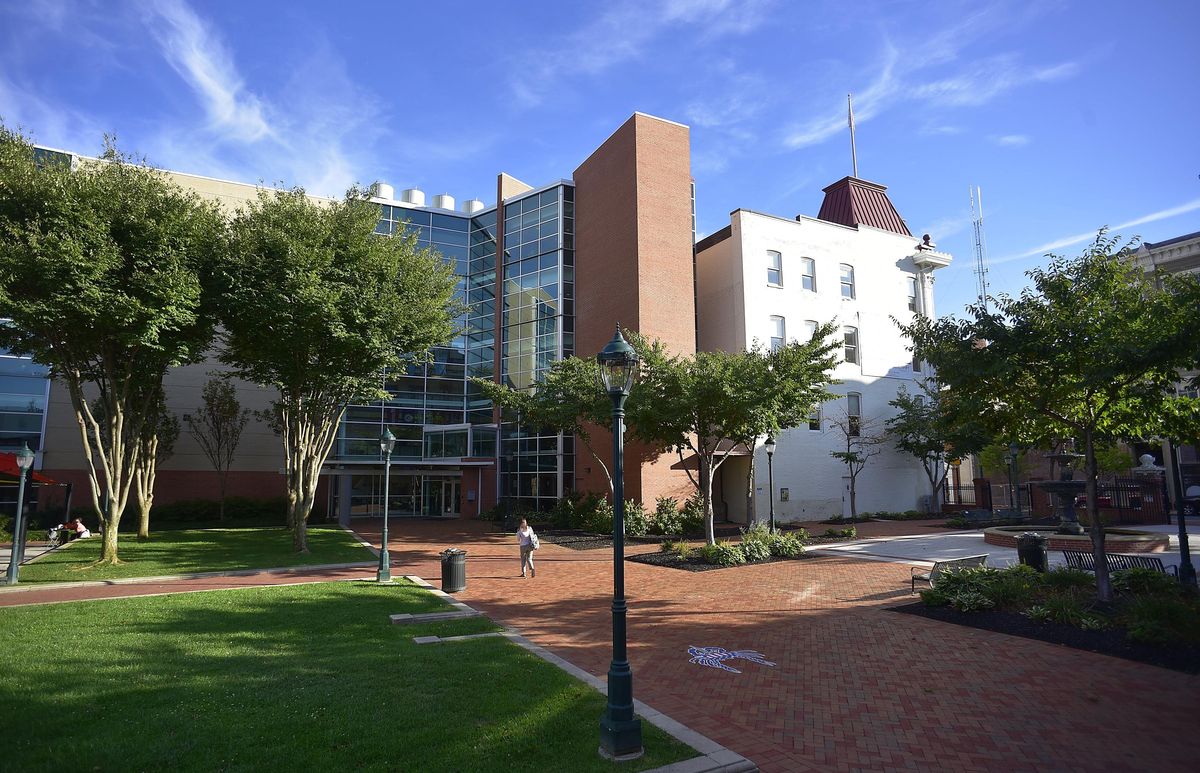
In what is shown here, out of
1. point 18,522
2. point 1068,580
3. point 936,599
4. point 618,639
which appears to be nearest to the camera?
point 618,639

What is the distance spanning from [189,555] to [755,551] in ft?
59.4

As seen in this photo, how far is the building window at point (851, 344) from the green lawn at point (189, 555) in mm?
25372

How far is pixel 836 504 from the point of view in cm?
3173

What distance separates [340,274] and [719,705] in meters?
17.1

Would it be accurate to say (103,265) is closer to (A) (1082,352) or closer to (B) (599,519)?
(B) (599,519)

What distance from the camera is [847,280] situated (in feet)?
113

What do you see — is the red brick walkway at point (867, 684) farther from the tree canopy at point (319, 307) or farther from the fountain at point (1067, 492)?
the fountain at point (1067, 492)

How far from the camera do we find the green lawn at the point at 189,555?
17469mm

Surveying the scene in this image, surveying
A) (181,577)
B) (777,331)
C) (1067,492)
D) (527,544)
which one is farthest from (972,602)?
(777,331)

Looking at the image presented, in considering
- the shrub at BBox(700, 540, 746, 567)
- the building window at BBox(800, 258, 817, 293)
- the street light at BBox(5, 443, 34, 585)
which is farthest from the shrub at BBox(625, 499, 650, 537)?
the street light at BBox(5, 443, 34, 585)

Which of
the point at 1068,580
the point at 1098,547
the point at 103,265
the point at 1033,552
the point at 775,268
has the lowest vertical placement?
the point at 1068,580

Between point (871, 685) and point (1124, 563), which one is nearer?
point (871, 685)

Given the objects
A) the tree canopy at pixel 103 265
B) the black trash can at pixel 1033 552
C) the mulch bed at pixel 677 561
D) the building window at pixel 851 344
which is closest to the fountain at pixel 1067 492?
the black trash can at pixel 1033 552

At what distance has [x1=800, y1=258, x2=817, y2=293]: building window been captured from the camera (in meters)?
32.9
